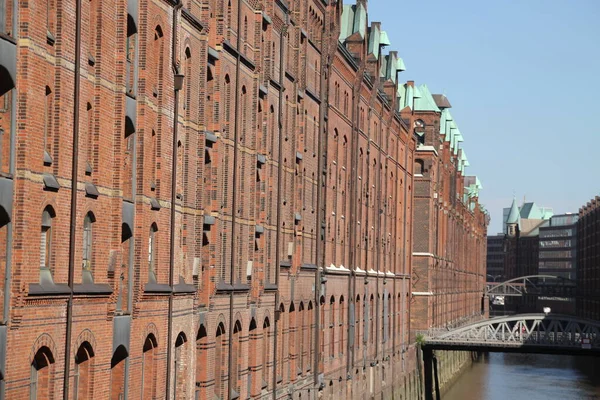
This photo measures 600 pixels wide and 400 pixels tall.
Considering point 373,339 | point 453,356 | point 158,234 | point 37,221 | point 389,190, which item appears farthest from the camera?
point 453,356

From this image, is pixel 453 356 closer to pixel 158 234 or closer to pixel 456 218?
pixel 456 218

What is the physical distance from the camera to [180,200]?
28.9 meters

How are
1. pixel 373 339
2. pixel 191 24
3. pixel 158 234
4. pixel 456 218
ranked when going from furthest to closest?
pixel 456 218 < pixel 373 339 < pixel 191 24 < pixel 158 234

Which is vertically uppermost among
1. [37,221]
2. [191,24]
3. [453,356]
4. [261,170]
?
[191,24]

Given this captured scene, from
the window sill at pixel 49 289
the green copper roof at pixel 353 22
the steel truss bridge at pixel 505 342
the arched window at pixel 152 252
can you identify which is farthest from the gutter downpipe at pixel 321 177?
the window sill at pixel 49 289

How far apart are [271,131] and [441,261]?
55617 millimetres

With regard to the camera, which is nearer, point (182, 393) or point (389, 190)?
point (182, 393)

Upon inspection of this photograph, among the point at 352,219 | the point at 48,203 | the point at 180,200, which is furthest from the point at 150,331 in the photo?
the point at 352,219

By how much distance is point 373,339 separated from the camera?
206 feet

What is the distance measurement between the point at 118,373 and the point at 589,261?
115 m

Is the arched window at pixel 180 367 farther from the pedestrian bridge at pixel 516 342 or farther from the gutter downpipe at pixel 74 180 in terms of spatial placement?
the pedestrian bridge at pixel 516 342

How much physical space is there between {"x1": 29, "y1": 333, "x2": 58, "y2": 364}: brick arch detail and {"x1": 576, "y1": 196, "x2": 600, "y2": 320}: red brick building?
100683 millimetres

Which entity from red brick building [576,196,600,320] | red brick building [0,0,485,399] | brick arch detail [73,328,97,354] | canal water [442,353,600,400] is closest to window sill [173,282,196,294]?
red brick building [0,0,485,399]

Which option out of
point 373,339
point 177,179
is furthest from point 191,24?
point 373,339
